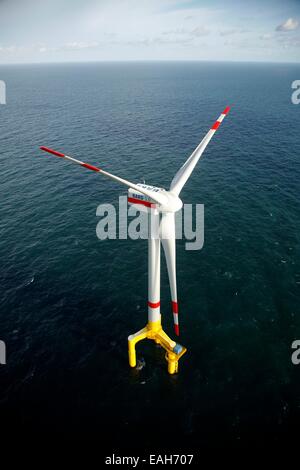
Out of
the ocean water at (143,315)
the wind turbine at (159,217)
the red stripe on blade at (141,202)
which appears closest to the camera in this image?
the wind turbine at (159,217)

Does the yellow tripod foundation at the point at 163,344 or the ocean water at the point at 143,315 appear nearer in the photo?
the ocean water at the point at 143,315

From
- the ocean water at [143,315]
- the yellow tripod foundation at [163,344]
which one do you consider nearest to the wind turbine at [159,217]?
A: the yellow tripod foundation at [163,344]

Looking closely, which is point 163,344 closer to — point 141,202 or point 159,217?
point 159,217

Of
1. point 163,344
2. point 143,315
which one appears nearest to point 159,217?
point 163,344

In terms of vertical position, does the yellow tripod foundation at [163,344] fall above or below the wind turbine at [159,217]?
below

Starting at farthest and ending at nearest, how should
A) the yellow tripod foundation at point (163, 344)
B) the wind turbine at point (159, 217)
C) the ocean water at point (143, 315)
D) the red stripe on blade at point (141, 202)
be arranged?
the yellow tripod foundation at point (163, 344), the ocean water at point (143, 315), the red stripe on blade at point (141, 202), the wind turbine at point (159, 217)

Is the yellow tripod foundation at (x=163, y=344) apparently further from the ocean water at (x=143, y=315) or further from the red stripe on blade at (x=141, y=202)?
the red stripe on blade at (x=141, y=202)

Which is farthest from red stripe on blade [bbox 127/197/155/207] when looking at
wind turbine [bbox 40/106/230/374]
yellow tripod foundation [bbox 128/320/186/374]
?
yellow tripod foundation [bbox 128/320/186/374]

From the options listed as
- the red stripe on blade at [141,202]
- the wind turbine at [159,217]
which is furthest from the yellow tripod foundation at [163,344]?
the red stripe on blade at [141,202]
